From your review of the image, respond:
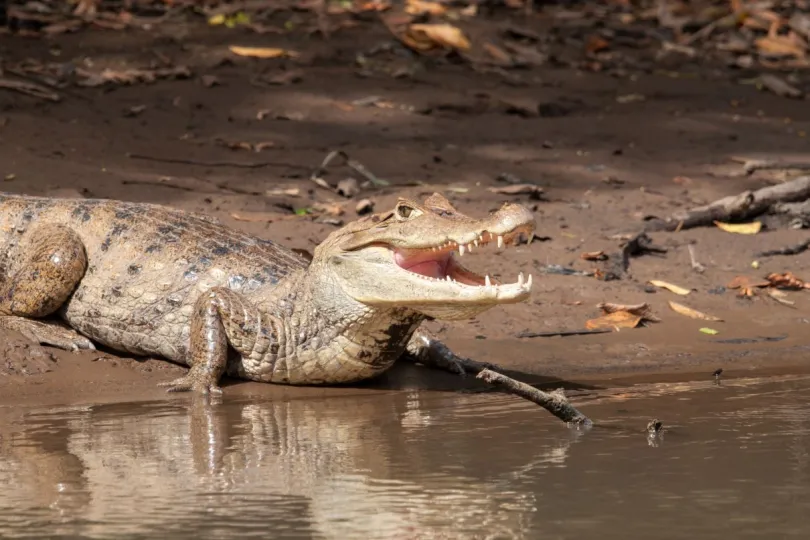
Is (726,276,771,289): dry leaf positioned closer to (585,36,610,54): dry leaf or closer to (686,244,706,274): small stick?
(686,244,706,274): small stick

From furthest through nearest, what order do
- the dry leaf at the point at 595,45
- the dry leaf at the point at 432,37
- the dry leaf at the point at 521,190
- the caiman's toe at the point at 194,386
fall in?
the dry leaf at the point at 595,45, the dry leaf at the point at 432,37, the dry leaf at the point at 521,190, the caiman's toe at the point at 194,386

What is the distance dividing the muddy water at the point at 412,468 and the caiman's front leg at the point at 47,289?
0.91m

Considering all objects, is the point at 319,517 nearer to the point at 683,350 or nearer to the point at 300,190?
the point at 683,350

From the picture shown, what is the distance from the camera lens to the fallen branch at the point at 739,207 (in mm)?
8180

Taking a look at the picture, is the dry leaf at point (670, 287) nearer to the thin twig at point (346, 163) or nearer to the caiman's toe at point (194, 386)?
the thin twig at point (346, 163)

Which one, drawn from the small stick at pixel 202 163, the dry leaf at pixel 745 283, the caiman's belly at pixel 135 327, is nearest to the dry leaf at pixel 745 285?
the dry leaf at pixel 745 283

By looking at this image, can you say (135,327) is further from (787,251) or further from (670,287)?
(787,251)

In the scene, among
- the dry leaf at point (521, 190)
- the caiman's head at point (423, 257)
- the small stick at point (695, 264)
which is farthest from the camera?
the dry leaf at point (521, 190)

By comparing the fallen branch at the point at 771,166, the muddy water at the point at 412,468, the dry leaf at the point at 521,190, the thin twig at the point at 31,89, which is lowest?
the muddy water at the point at 412,468

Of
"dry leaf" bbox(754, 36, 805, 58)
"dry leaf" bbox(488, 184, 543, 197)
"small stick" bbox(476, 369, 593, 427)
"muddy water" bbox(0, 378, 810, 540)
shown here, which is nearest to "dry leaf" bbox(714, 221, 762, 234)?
"dry leaf" bbox(488, 184, 543, 197)

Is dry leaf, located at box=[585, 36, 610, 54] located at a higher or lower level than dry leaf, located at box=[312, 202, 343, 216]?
higher

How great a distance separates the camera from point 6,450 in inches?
185

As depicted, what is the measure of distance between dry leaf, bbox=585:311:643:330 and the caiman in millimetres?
1039

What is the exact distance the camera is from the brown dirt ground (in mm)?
6441
